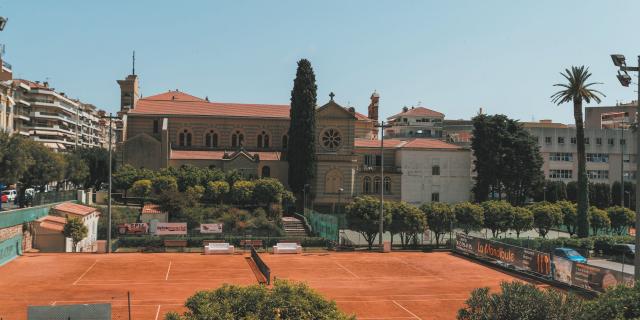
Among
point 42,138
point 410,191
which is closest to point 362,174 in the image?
point 410,191

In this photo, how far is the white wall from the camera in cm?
7800

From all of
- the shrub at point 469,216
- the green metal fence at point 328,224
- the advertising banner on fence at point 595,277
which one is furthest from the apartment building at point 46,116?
the advertising banner on fence at point 595,277

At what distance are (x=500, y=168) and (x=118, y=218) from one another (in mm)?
46326

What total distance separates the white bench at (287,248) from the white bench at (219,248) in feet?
11.2

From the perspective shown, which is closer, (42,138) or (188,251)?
(188,251)

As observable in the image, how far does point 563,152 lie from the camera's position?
302 ft

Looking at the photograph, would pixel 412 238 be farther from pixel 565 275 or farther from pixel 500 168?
pixel 500 168

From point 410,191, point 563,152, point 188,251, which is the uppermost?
point 563,152

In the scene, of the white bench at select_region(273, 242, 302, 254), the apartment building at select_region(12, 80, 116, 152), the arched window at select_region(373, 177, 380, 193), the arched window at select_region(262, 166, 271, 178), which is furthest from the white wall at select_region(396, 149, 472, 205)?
the apartment building at select_region(12, 80, 116, 152)

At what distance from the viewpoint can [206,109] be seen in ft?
263

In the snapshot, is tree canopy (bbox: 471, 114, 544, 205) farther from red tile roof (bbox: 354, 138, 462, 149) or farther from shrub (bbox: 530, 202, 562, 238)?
shrub (bbox: 530, 202, 562, 238)

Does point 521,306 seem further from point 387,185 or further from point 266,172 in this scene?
point 387,185

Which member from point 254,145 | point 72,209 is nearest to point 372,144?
point 254,145

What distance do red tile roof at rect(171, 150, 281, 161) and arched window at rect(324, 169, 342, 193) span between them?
667cm
